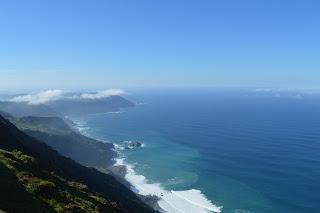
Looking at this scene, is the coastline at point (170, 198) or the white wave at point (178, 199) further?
the coastline at point (170, 198)

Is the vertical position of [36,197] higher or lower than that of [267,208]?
higher

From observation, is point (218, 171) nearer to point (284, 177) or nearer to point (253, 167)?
point (253, 167)

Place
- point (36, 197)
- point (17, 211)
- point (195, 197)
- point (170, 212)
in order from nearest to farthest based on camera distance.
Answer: point (17, 211)
point (36, 197)
point (170, 212)
point (195, 197)

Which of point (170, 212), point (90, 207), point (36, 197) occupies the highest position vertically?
point (36, 197)

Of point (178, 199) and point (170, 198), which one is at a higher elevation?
point (178, 199)

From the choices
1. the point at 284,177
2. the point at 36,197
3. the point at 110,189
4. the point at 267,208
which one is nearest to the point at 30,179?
the point at 36,197

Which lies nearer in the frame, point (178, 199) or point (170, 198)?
point (178, 199)

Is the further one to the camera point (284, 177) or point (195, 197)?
point (284, 177)

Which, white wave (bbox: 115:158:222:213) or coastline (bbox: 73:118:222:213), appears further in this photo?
coastline (bbox: 73:118:222:213)
